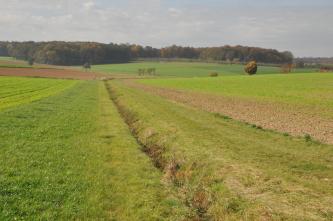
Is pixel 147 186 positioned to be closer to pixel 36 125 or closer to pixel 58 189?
pixel 58 189

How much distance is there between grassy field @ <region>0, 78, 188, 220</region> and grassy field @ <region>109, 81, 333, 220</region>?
1059mm

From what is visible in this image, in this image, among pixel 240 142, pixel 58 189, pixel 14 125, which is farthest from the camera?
pixel 14 125

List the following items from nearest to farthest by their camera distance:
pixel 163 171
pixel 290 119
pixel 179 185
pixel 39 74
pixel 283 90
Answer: pixel 179 185 → pixel 163 171 → pixel 290 119 → pixel 283 90 → pixel 39 74

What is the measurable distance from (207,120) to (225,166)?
14.0 meters

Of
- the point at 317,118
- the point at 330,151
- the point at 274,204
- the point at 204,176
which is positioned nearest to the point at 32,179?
the point at 204,176

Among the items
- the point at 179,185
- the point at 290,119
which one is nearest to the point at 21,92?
the point at 290,119

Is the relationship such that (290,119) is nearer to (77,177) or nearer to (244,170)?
(244,170)

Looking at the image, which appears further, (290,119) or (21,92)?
(21,92)

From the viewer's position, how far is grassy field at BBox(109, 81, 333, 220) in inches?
444

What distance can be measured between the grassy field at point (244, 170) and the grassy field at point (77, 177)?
41.7 inches

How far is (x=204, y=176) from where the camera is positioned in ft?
49.6

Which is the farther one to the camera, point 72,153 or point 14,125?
point 14,125

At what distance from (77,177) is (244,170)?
5.40m

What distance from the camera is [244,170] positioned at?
1456cm
